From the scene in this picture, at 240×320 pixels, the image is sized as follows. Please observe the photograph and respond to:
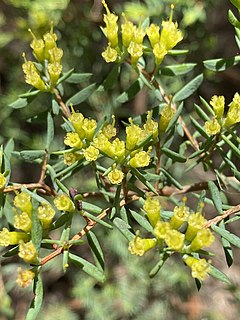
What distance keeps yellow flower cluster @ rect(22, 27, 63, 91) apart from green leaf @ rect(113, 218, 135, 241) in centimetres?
37

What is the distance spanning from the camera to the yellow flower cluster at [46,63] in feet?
3.75

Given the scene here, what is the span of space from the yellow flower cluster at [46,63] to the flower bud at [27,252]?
399 millimetres

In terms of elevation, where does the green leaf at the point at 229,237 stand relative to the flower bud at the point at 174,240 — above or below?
below

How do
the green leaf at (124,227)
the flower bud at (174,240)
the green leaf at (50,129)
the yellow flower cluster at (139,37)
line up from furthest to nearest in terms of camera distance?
the green leaf at (50,129)
the yellow flower cluster at (139,37)
the green leaf at (124,227)
the flower bud at (174,240)

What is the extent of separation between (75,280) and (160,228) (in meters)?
1.51

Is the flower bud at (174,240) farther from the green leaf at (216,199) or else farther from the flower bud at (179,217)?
the green leaf at (216,199)

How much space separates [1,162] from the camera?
3.69 feet

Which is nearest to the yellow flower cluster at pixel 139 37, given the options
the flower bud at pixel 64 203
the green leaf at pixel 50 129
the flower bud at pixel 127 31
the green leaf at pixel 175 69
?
the flower bud at pixel 127 31

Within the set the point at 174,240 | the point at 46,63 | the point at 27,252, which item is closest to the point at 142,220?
the point at 174,240

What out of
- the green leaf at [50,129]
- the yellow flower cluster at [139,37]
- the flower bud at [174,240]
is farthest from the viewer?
the green leaf at [50,129]

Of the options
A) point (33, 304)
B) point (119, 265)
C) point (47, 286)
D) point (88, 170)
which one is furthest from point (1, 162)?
point (47, 286)

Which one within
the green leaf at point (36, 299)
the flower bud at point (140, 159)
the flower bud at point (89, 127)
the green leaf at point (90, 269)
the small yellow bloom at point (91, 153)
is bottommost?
the green leaf at point (36, 299)

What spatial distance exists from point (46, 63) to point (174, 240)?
577 mm

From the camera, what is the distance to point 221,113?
108 centimetres
